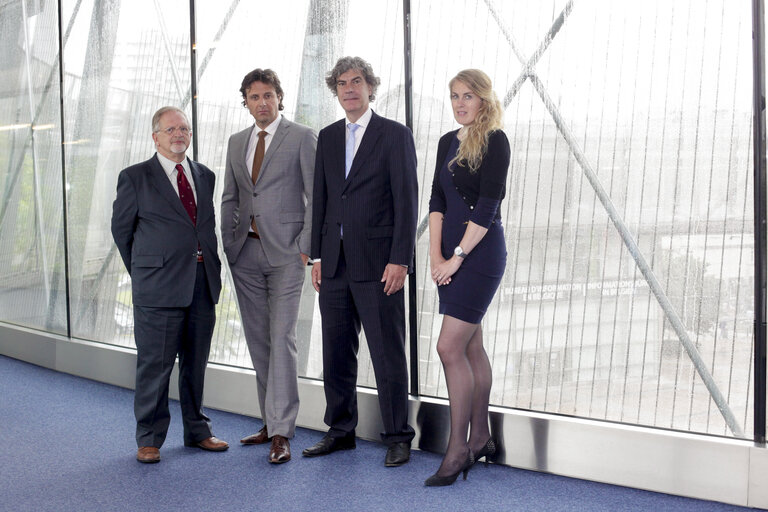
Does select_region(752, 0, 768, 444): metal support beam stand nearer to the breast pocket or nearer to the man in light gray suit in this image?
the man in light gray suit

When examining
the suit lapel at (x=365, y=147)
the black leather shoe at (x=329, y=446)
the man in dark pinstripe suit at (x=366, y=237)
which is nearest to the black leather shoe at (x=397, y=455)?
the man in dark pinstripe suit at (x=366, y=237)

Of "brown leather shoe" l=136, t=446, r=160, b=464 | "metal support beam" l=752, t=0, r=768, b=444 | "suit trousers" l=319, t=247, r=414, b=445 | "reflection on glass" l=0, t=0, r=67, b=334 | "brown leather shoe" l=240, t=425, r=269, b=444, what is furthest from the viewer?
"reflection on glass" l=0, t=0, r=67, b=334

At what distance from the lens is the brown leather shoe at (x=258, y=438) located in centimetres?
339

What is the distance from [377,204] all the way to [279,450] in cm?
111

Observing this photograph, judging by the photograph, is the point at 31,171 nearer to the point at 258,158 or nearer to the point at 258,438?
the point at 258,158

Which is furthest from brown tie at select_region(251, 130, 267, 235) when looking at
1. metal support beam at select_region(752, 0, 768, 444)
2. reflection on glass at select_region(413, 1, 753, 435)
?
metal support beam at select_region(752, 0, 768, 444)

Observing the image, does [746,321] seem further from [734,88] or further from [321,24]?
[321,24]

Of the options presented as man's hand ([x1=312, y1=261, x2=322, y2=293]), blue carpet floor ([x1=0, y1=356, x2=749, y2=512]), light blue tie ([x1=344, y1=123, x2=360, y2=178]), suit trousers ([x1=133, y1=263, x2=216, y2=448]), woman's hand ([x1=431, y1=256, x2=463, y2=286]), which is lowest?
blue carpet floor ([x1=0, y1=356, x2=749, y2=512])

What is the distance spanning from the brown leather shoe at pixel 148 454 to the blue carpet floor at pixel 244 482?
1.0 inches

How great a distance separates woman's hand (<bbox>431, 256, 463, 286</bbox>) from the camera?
2.77m

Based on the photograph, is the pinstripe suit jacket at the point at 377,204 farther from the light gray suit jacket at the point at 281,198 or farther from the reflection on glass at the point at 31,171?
the reflection on glass at the point at 31,171

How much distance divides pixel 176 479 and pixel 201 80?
2397 millimetres

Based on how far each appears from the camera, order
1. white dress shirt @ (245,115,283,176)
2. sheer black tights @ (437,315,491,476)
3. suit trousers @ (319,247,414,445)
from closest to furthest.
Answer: sheer black tights @ (437,315,491,476), suit trousers @ (319,247,414,445), white dress shirt @ (245,115,283,176)

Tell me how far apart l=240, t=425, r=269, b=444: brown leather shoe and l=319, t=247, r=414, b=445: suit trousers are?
0.39 metres
